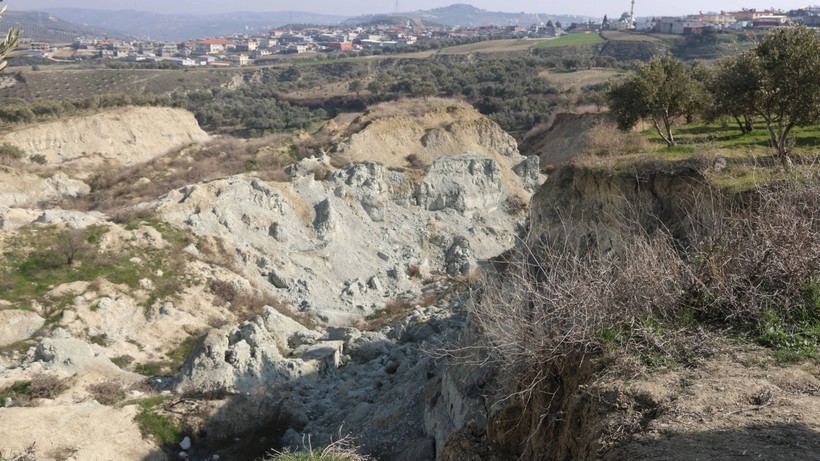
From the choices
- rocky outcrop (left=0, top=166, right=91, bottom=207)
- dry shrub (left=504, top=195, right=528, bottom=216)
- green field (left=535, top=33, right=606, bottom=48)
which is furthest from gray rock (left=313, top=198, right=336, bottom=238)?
green field (left=535, top=33, right=606, bottom=48)

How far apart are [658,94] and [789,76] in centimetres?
544

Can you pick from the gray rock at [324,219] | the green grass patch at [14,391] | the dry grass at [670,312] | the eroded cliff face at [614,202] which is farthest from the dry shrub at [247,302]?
the dry grass at [670,312]

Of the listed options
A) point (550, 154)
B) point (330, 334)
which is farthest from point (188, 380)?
point (550, 154)

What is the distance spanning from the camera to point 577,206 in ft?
51.5

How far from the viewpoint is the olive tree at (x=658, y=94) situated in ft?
63.8

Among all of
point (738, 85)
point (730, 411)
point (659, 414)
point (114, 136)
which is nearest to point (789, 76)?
point (738, 85)

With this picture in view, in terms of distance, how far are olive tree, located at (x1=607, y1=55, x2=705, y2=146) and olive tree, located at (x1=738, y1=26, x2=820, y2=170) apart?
12.9 feet

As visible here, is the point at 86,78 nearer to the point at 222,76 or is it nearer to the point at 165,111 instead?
the point at 222,76

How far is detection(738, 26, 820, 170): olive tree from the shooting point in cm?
1398

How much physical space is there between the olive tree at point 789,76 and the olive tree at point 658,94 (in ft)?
12.9

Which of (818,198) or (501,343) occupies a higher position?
(818,198)

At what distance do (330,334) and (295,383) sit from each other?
368 centimetres

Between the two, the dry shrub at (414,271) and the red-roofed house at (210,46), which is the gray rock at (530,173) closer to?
the dry shrub at (414,271)

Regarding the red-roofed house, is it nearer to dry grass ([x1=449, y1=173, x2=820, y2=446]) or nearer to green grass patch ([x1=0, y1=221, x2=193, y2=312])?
green grass patch ([x1=0, y1=221, x2=193, y2=312])
